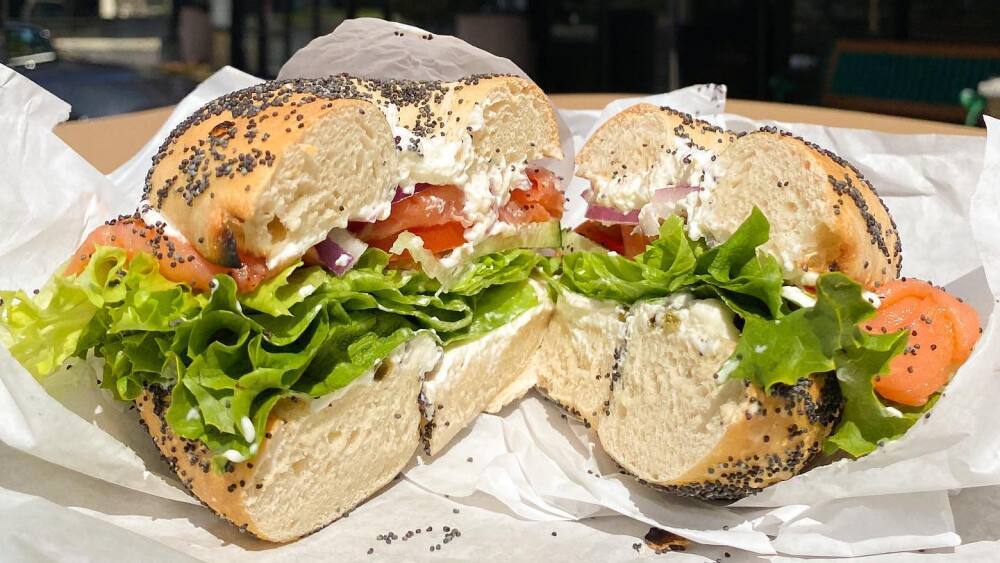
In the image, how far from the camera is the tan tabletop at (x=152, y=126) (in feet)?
11.9

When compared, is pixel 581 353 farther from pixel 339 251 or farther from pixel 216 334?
pixel 216 334

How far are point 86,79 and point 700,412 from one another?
18.4 feet

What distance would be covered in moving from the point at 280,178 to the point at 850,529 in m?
1.73

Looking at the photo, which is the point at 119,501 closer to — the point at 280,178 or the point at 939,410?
the point at 280,178

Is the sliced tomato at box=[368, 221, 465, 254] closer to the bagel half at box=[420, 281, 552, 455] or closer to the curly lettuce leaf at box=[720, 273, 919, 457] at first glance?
the bagel half at box=[420, 281, 552, 455]

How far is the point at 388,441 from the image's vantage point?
97.5 inches

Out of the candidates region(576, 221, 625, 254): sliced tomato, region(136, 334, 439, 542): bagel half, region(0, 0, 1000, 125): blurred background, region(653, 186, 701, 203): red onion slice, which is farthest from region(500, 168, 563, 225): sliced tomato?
region(0, 0, 1000, 125): blurred background

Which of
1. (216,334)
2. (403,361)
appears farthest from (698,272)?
(216,334)

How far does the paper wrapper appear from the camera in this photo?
2086mm

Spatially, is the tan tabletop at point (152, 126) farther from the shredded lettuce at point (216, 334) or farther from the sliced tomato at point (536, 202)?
the shredded lettuce at point (216, 334)

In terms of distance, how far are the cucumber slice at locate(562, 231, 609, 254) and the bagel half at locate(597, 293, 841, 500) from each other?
0.55 meters

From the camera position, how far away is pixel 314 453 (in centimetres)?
225

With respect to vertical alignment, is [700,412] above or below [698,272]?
below

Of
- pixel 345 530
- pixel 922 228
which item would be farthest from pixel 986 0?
pixel 345 530
